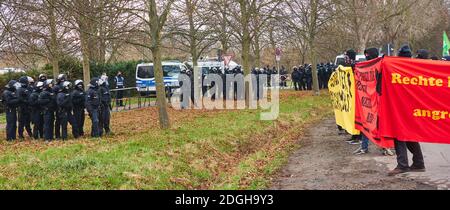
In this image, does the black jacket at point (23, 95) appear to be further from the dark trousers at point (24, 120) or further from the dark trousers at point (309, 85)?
the dark trousers at point (309, 85)

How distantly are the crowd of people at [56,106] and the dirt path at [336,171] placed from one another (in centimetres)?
590

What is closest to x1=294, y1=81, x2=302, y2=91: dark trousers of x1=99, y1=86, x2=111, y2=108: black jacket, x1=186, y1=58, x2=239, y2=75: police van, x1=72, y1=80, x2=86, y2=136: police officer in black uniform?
x1=186, y1=58, x2=239, y2=75: police van

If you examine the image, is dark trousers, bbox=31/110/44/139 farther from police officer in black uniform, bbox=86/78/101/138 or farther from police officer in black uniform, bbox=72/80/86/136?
police officer in black uniform, bbox=86/78/101/138

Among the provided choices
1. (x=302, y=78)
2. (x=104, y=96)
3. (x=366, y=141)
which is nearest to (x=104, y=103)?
(x=104, y=96)

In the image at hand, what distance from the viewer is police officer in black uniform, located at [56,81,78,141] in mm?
16234

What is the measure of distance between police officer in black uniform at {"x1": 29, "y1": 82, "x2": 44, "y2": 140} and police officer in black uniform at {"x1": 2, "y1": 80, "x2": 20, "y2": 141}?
0.54m

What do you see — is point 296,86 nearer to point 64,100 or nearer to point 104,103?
point 104,103

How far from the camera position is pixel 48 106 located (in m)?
16.6

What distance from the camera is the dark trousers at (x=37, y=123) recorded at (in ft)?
56.3

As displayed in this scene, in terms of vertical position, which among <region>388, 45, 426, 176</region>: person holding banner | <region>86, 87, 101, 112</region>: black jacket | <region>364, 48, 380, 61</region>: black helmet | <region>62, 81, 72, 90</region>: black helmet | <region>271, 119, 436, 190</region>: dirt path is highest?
<region>364, 48, 380, 61</region>: black helmet

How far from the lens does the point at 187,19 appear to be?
2627cm

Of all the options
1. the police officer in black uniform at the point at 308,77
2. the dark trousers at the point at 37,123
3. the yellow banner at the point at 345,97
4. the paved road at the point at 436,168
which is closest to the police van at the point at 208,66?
the police officer in black uniform at the point at 308,77

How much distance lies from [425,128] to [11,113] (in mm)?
12252

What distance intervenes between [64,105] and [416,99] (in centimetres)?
999
